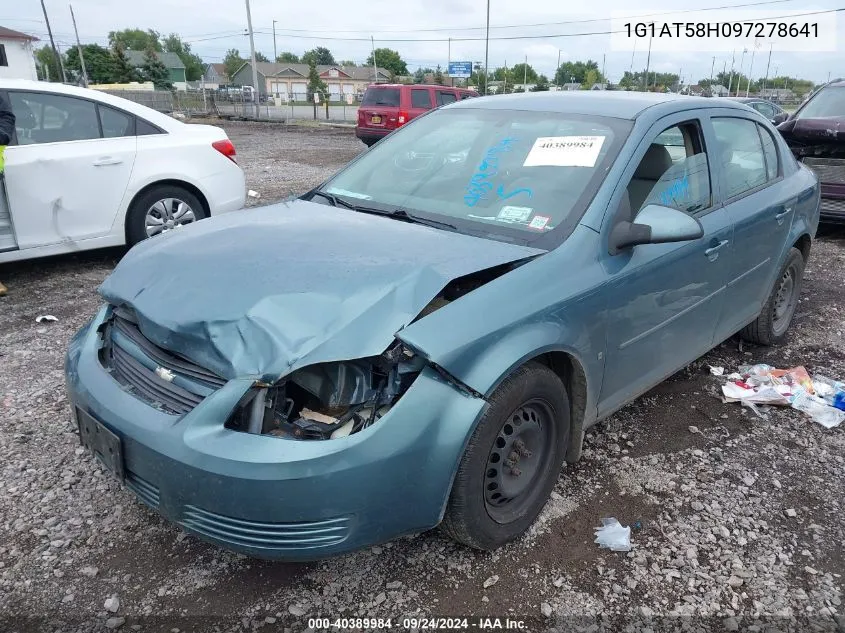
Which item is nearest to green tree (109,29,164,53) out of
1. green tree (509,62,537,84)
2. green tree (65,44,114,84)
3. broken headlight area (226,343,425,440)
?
green tree (65,44,114,84)

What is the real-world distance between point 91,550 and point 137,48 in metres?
124

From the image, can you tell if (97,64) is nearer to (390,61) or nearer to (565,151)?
(390,61)

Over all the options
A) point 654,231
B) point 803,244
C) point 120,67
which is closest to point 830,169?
point 803,244

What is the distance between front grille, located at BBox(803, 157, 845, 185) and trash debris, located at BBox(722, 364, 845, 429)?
13.9ft

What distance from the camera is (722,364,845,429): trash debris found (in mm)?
3760

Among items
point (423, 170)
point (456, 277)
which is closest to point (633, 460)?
point (456, 277)

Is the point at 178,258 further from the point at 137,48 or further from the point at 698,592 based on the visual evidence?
the point at 137,48

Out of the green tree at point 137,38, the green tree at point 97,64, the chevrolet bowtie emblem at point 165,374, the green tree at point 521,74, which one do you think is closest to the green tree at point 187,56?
the green tree at point 137,38

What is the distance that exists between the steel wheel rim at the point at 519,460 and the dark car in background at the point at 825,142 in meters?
6.50

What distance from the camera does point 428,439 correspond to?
2074 millimetres

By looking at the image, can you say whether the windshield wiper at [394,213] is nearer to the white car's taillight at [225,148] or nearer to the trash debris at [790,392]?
the trash debris at [790,392]

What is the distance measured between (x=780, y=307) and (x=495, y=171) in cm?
275

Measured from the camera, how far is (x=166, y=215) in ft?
19.6

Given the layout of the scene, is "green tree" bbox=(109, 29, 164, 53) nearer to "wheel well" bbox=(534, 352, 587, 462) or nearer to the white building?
the white building
